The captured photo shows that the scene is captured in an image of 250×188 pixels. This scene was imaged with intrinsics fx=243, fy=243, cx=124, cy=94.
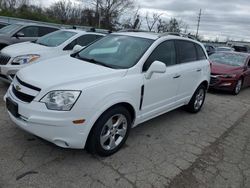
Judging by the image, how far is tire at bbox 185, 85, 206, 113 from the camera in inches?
217

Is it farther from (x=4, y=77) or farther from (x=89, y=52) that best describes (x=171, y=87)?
(x=4, y=77)

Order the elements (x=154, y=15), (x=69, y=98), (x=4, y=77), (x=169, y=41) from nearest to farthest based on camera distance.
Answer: (x=69, y=98), (x=169, y=41), (x=4, y=77), (x=154, y=15)

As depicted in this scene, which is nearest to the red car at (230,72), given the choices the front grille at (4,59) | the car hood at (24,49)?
the car hood at (24,49)

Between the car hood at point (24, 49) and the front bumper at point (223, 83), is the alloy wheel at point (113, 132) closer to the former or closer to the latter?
the car hood at point (24, 49)

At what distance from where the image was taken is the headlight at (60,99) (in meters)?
2.80

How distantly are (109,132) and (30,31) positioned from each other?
6.76m

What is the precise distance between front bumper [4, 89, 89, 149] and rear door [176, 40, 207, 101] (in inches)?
96.8

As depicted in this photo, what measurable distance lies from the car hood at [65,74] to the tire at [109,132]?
18.5 inches

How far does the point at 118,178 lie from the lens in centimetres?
296

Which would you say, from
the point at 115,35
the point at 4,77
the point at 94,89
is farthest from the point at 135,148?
the point at 4,77

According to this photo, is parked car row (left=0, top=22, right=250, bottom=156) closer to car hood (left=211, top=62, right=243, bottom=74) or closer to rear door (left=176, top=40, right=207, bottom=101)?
rear door (left=176, top=40, right=207, bottom=101)

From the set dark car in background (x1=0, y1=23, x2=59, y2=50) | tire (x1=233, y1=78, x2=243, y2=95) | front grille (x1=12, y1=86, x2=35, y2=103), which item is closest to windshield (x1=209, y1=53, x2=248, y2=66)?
tire (x1=233, y1=78, x2=243, y2=95)

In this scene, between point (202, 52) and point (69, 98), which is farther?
point (202, 52)

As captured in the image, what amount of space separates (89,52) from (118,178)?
2.26 meters
